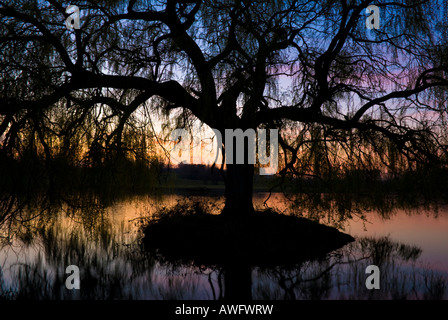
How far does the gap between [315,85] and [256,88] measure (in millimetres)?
1242

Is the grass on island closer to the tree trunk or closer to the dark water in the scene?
the tree trunk

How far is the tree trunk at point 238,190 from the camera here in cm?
657

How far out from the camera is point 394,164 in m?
5.27

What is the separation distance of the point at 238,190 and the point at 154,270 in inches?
89.9

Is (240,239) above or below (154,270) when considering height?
above

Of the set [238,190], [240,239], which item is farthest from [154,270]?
[238,190]

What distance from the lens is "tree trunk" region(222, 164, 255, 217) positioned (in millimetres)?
6574

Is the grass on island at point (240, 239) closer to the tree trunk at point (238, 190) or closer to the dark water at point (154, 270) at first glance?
the tree trunk at point (238, 190)

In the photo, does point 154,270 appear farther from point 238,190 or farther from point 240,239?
point 238,190

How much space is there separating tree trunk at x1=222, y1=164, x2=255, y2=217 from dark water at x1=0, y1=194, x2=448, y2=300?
151cm

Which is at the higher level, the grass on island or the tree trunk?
the tree trunk

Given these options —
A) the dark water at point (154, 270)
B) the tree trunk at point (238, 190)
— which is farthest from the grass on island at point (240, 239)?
the dark water at point (154, 270)

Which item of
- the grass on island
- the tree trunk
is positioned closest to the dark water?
the grass on island

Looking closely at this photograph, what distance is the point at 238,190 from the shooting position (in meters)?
6.59
